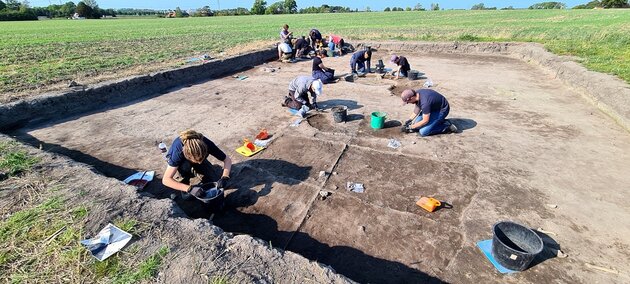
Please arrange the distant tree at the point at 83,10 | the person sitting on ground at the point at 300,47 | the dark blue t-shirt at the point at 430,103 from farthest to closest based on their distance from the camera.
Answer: the distant tree at the point at 83,10 < the person sitting on ground at the point at 300,47 < the dark blue t-shirt at the point at 430,103

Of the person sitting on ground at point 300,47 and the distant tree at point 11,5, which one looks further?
the distant tree at point 11,5

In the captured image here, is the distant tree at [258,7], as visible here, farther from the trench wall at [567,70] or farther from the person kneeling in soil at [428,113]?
the person kneeling in soil at [428,113]

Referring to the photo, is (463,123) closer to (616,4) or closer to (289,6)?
(616,4)

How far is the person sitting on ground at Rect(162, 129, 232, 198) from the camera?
3.42 meters

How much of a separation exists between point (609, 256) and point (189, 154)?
14.8ft

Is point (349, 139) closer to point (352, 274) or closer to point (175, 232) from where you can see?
point (352, 274)

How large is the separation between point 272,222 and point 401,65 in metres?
7.53

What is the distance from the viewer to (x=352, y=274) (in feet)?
9.46

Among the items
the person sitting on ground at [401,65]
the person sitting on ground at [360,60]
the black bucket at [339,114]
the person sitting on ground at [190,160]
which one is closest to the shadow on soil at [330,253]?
the person sitting on ground at [190,160]

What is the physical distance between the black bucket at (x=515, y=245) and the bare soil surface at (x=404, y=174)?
5.4 inches

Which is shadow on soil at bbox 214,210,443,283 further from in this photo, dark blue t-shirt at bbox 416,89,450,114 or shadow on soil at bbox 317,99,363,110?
shadow on soil at bbox 317,99,363,110

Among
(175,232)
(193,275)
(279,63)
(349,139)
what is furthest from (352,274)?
(279,63)

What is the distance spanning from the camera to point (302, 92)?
264 inches

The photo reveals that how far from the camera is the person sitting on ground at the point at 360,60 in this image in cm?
995
